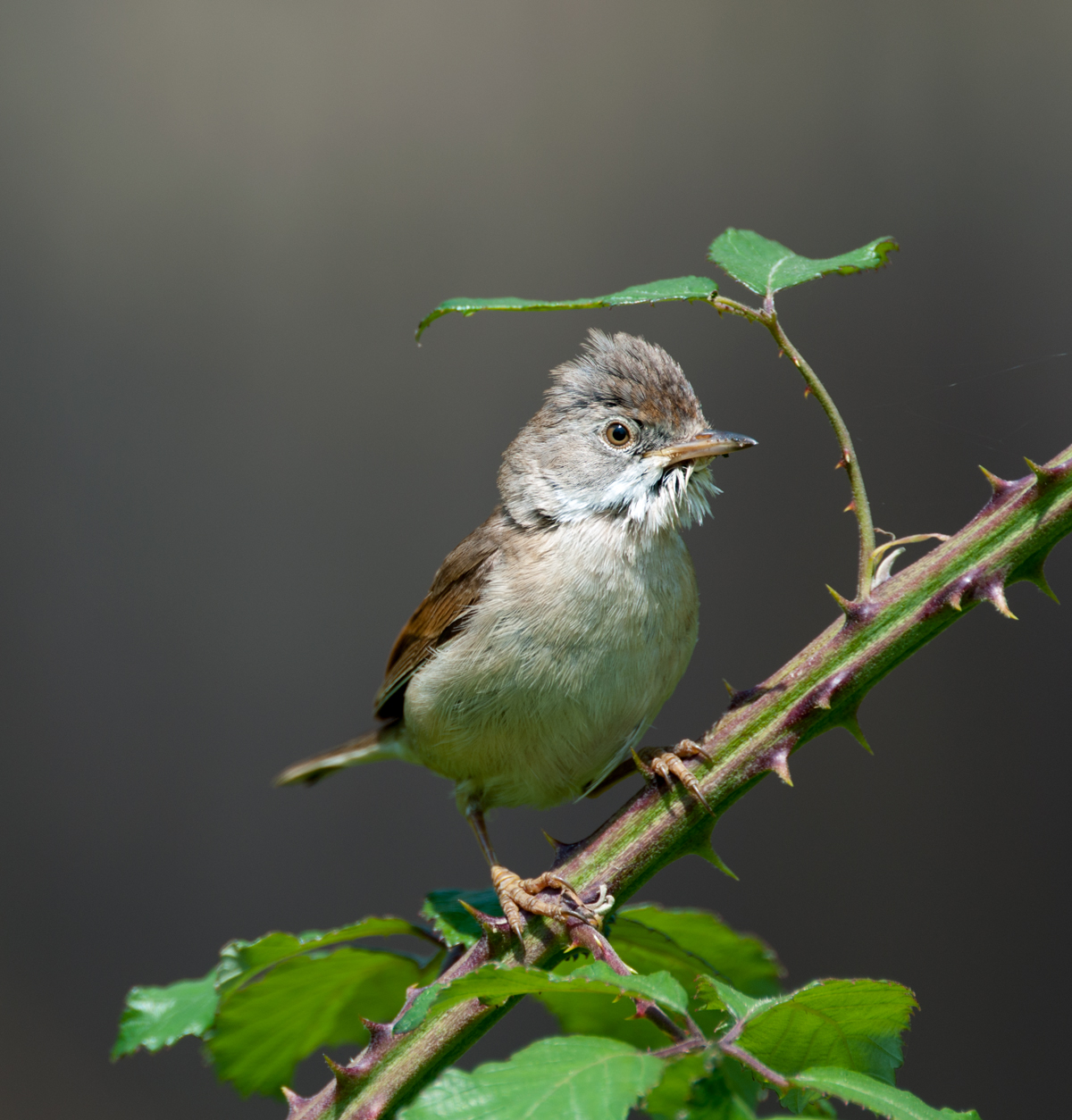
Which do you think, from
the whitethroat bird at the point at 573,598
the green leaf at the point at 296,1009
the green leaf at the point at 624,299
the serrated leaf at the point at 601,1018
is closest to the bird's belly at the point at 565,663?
the whitethroat bird at the point at 573,598

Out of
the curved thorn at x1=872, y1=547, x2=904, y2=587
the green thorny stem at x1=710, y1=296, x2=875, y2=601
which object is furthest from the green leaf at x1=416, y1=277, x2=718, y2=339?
the curved thorn at x1=872, y1=547, x2=904, y2=587

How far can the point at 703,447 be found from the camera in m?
1.80

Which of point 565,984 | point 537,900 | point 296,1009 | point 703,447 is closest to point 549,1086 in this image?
point 565,984

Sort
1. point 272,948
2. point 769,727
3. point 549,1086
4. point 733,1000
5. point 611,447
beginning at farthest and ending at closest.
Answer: point 611,447
point 272,948
point 769,727
point 733,1000
point 549,1086

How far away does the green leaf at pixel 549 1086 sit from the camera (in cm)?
66

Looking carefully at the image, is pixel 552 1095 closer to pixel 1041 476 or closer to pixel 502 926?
pixel 502 926

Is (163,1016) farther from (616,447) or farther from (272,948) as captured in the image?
(616,447)

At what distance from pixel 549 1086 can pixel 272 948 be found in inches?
27.4

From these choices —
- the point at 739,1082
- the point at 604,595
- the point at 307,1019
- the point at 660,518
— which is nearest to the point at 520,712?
the point at 604,595

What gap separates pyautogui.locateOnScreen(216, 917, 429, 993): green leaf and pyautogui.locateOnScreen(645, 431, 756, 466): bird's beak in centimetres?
96

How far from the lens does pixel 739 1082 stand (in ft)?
4.14

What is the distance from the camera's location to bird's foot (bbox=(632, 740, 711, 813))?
3.80ft

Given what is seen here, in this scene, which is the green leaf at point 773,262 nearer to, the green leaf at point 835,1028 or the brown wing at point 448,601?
the green leaf at point 835,1028

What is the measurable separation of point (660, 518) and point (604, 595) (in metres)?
0.20
